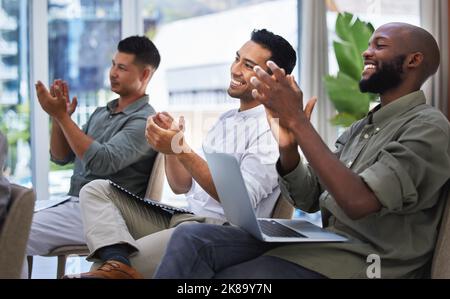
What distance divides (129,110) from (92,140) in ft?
1.00

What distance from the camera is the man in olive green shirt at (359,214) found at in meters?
1.64

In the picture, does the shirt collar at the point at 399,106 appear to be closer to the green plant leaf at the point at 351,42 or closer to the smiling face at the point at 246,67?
the smiling face at the point at 246,67

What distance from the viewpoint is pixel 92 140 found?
291 cm

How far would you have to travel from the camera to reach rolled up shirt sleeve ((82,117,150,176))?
9.43 feet

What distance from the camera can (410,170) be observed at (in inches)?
65.9

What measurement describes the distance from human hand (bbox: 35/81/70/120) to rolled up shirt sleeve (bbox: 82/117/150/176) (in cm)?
20

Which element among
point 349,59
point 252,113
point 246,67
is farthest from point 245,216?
point 349,59

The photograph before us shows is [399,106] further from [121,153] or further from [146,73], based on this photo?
[146,73]

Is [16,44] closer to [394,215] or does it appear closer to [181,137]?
[181,137]

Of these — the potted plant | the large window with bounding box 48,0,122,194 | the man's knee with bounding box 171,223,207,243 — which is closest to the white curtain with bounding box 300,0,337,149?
the potted plant

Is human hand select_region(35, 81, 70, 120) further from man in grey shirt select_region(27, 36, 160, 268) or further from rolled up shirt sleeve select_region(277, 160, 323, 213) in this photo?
rolled up shirt sleeve select_region(277, 160, 323, 213)
